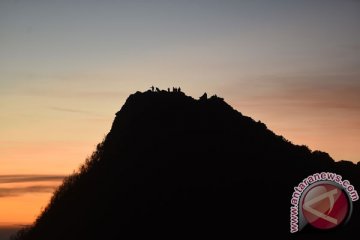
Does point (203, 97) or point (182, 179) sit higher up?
point (203, 97)

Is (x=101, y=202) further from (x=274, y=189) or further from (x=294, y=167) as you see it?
(x=294, y=167)

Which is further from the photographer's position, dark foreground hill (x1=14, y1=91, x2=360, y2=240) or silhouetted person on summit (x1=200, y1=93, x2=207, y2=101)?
silhouetted person on summit (x1=200, y1=93, x2=207, y2=101)

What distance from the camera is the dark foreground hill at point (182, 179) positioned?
30625mm

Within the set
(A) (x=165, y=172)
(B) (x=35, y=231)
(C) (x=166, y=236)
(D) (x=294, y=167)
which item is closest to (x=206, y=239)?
(C) (x=166, y=236)

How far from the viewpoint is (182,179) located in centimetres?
3278

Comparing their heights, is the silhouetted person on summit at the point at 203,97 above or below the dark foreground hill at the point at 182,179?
above

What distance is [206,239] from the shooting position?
2916cm

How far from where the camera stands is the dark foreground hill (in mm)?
30625

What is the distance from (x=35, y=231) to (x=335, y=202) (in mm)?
20114

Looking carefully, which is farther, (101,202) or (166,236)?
(101,202)

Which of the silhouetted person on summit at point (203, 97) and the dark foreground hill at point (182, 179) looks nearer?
the dark foreground hill at point (182, 179)

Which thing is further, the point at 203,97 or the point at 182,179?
the point at 203,97

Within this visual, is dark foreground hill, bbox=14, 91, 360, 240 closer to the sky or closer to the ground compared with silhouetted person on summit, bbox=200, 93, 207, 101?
closer to the ground

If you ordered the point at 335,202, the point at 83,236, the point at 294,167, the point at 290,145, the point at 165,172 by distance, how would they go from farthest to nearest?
1. the point at 290,145
2. the point at 294,167
3. the point at 165,172
4. the point at 83,236
5. the point at 335,202
